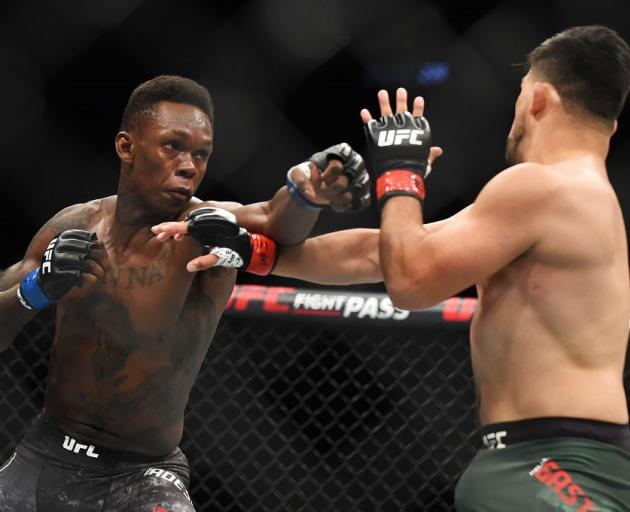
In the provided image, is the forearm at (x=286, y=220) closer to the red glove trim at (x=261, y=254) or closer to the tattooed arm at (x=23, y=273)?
the red glove trim at (x=261, y=254)

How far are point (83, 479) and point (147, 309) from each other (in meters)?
0.40

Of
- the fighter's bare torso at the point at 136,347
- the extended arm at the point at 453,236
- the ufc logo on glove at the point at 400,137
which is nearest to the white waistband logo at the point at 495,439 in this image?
the extended arm at the point at 453,236

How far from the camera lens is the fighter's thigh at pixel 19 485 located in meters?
1.96

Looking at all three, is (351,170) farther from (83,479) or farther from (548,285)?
(83,479)

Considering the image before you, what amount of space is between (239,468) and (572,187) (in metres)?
1.42

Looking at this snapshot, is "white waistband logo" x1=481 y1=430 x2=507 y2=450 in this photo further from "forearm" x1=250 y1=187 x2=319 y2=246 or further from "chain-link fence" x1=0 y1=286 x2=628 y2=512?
"chain-link fence" x1=0 y1=286 x2=628 y2=512

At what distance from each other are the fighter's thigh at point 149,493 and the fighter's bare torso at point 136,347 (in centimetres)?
6

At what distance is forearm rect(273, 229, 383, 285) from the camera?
205 cm

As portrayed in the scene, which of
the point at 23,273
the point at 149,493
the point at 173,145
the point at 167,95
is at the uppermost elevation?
the point at 167,95


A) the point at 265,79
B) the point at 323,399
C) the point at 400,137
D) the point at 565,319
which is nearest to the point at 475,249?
the point at 565,319

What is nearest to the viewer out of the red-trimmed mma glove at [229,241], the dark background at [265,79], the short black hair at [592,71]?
the short black hair at [592,71]

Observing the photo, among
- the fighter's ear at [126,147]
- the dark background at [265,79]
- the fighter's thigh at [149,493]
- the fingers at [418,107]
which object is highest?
the dark background at [265,79]

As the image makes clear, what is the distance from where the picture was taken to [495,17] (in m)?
3.23

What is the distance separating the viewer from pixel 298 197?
1.87 metres
